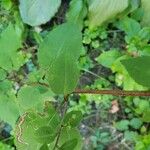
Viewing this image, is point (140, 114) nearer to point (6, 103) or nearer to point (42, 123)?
point (6, 103)

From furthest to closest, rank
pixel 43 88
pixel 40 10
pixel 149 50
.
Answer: pixel 40 10, pixel 149 50, pixel 43 88

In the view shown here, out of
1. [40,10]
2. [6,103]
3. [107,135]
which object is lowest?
[107,135]

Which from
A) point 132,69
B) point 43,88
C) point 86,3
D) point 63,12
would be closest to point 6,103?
point 43,88

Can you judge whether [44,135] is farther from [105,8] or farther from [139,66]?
[105,8]

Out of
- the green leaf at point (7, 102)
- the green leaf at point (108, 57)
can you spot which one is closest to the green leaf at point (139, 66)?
the green leaf at point (7, 102)

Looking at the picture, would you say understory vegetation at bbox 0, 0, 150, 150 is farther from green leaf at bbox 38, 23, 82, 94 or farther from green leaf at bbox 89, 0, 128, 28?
green leaf at bbox 38, 23, 82, 94

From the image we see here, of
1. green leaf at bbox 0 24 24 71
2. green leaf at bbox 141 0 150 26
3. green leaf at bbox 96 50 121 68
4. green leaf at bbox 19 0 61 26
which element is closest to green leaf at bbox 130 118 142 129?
green leaf at bbox 96 50 121 68

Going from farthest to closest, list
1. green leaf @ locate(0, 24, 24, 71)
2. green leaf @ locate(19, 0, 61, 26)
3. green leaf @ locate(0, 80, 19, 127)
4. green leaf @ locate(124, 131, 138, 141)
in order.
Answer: green leaf @ locate(124, 131, 138, 141) → green leaf @ locate(19, 0, 61, 26) → green leaf @ locate(0, 80, 19, 127) → green leaf @ locate(0, 24, 24, 71)
